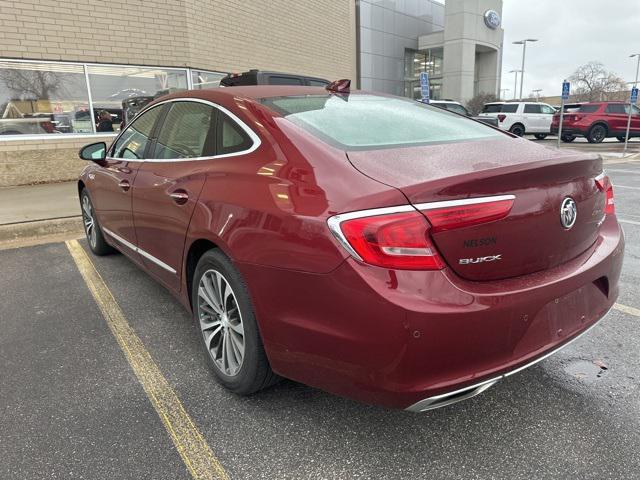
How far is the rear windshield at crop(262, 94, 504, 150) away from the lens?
2387 millimetres

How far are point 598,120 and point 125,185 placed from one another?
863 inches

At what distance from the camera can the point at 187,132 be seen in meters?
3.14

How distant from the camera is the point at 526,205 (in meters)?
1.99

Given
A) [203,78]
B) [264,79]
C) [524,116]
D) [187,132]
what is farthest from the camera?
[524,116]

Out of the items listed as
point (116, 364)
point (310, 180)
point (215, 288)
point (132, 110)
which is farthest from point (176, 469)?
point (132, 110)

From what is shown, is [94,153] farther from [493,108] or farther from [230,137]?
[493,108]

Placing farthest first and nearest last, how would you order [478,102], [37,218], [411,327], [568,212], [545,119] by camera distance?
[478,102] < [545,119] < [37,218] < [568,212] < [411,327]

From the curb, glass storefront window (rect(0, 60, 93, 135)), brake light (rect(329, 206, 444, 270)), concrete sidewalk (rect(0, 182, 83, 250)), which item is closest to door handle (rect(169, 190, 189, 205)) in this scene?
brake light (rect(329, 206, 444, 270))

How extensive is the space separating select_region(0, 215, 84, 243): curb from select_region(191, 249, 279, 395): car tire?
4463mm

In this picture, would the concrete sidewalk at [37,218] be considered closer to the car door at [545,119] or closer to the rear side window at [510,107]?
the rear side window at [510,107]

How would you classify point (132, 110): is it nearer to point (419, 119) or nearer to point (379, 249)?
point (419, 119)

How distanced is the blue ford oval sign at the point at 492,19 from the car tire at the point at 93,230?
35.3 m

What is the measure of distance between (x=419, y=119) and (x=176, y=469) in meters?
2.20

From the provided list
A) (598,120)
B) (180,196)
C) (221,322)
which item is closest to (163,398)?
(221,322)
